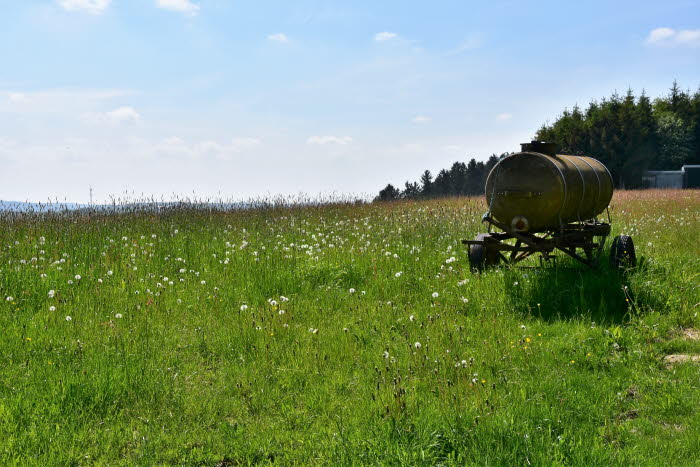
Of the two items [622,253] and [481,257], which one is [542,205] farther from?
[622,253]

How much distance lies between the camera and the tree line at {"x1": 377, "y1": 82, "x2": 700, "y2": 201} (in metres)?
46.8

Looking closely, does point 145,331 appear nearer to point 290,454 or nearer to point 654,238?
point 290,454

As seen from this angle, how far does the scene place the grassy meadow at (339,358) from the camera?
4434 mm

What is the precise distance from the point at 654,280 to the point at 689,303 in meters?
0.79

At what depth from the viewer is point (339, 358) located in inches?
242

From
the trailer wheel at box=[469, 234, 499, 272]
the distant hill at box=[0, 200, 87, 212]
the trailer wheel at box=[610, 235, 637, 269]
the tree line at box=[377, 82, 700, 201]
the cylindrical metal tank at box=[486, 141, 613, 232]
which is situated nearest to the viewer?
the cylindrical metal tank at box=[486, 141, 613, 232]

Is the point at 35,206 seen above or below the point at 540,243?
above

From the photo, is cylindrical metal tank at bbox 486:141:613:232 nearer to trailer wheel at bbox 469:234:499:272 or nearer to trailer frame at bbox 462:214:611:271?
trailer frame at bbox 462:214:611:271

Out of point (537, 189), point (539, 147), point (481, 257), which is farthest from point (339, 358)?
point (539, 147)

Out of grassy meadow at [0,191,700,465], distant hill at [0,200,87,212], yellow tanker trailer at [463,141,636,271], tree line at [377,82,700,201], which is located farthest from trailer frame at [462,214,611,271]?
tree line at [377,82,700,201]

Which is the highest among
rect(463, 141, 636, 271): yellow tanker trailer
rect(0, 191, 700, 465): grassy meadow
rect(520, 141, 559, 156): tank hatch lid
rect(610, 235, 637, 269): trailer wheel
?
rect(520, 141, 559, 156): tank hatch lid

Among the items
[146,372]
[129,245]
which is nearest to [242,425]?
[146,372]

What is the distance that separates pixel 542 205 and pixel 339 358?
15.4ft

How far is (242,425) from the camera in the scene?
16.2 ft
